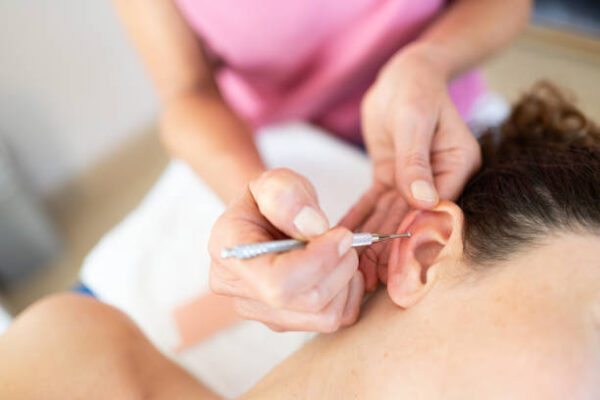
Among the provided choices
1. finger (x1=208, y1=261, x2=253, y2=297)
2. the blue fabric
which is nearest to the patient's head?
finger (x1=208, y1=261, x2=253, y2=297)

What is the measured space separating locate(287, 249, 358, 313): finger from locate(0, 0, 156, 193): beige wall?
5.65 ft

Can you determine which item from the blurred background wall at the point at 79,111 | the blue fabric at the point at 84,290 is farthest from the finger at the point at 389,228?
the blurred background wall at the point at 79,111

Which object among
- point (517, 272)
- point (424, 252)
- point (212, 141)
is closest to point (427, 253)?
point (424, 252)

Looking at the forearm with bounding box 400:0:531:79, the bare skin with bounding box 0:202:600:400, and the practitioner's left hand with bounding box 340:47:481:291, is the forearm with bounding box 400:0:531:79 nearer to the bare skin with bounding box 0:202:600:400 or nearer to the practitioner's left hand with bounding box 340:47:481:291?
the practitioner's left hand with bounding box 340:47:481:291

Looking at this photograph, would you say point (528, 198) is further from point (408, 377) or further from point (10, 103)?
point (10, 103)

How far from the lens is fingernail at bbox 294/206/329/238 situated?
50cm

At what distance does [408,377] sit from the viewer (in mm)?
575

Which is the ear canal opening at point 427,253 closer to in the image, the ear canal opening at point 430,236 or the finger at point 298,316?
the ear canal opening at point 430,236

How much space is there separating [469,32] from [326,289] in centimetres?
72

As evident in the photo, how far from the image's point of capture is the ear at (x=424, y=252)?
620mm

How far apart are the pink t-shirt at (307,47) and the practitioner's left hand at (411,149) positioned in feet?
0.66

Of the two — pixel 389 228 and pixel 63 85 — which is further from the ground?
pixel 63 85

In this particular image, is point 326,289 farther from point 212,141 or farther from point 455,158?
point 212,141

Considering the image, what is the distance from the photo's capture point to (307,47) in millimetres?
1043
